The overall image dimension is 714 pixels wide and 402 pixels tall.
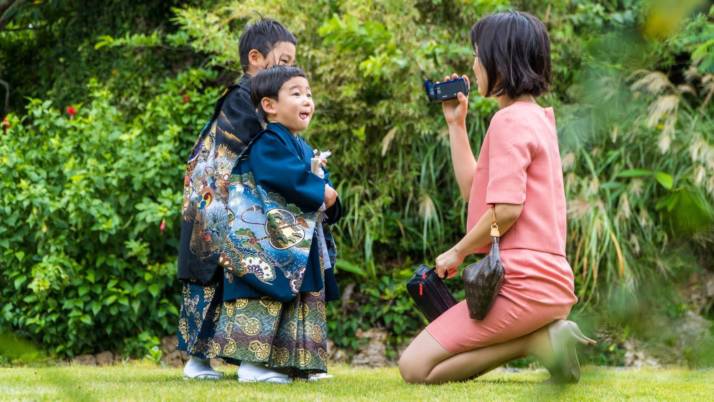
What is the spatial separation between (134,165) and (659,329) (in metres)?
6.17

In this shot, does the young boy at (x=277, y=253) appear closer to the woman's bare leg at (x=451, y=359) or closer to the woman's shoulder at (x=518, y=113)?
the woman's bare leg at (x=451, y=359)

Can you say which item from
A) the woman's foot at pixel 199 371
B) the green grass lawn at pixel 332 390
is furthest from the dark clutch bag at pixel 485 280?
the woman's foot at pixel 199 371

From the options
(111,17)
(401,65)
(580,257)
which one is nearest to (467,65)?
(401,65)

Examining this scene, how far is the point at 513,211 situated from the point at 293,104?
0.96m

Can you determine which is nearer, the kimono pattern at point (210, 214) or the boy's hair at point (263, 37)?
the kimono pattern at point (210, 214)

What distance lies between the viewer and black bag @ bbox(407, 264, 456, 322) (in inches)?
143

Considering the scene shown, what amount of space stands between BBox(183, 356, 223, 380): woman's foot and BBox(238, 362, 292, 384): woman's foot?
30cm

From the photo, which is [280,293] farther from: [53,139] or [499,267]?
[53,139]

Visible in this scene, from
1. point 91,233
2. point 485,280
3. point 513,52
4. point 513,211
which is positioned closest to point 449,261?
point 485,280

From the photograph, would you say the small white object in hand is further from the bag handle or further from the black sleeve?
the bag handle

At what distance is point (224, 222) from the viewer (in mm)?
3740

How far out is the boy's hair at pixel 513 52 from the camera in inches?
127

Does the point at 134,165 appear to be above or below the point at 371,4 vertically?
below

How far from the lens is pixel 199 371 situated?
4027 millimetres
